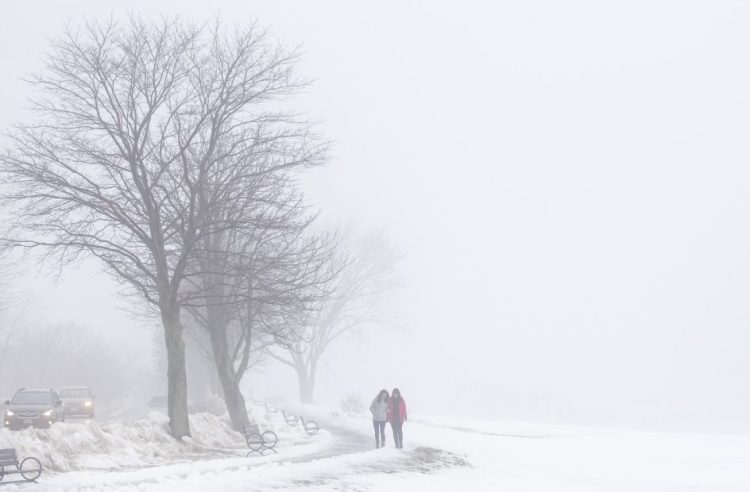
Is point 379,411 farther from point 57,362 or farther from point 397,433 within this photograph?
point 57,362

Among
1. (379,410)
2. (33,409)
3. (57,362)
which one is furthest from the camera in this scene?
(57,362)

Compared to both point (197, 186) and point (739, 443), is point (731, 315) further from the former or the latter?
point (197, 186)

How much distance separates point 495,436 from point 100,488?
25.8m

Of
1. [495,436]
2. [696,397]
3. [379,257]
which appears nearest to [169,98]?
[495,436]

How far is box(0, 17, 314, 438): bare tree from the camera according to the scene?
24625 mm

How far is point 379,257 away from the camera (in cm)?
6294

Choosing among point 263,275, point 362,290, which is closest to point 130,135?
point 263,275

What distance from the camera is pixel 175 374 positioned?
25.5 meters

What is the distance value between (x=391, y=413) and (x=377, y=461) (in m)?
4.41

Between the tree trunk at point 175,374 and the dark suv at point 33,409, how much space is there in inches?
302

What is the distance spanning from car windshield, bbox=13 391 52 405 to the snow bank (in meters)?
7.10

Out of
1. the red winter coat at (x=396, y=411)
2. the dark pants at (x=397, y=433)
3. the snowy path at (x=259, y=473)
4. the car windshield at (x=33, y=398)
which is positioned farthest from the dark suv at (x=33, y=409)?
the dark pants at (x=397, y=433)

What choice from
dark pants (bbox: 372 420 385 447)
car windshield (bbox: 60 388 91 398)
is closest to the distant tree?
car windshield (bbox: 60 388 91 398)

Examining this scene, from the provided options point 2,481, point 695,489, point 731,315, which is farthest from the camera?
point 731,315
